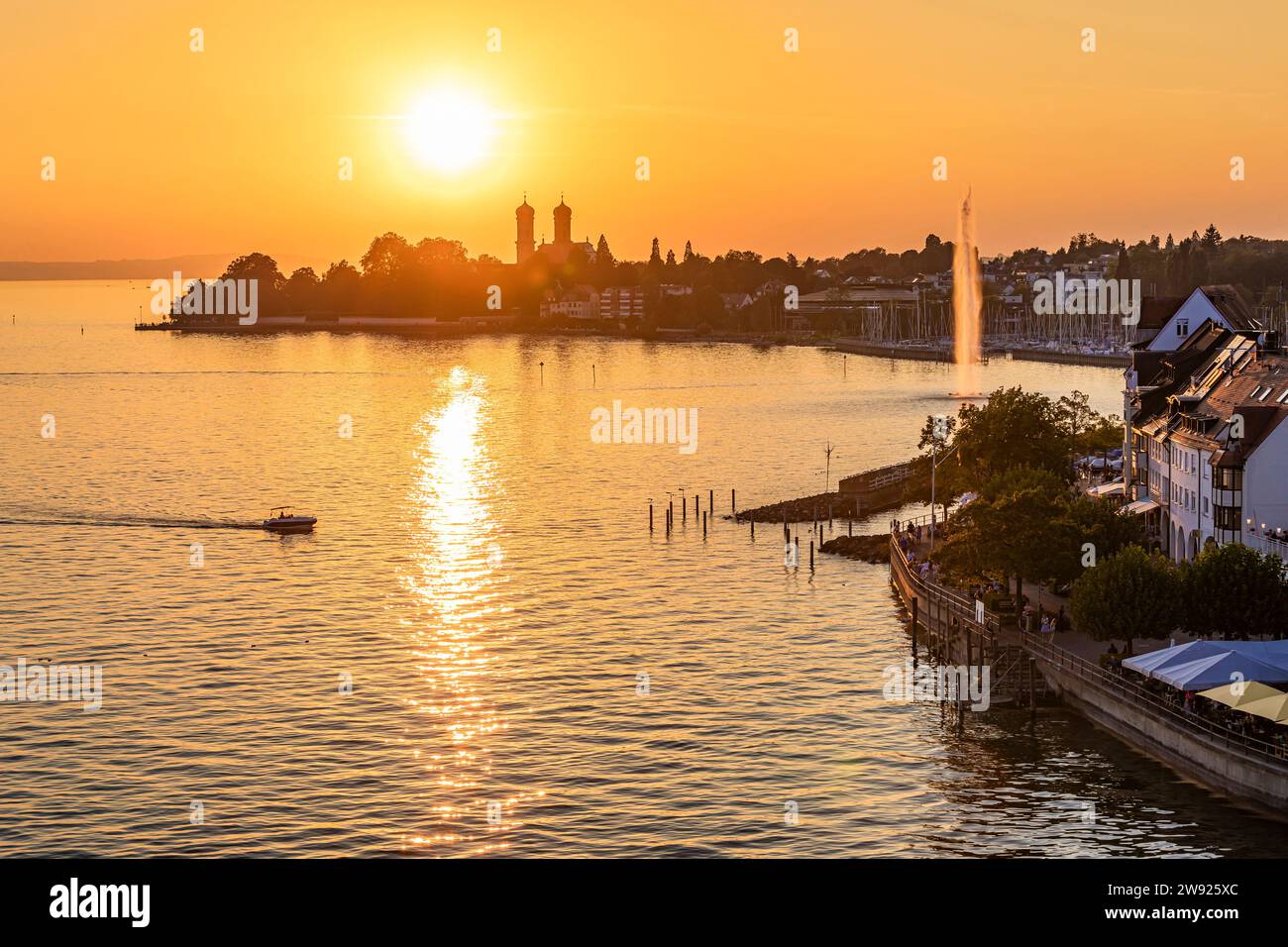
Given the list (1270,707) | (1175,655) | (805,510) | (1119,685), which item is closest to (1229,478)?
(1119,685)

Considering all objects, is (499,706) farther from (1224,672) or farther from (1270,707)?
(1270,707)

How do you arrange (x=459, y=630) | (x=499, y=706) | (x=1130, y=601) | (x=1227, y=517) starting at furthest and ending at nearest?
(x=459, y=630) < (x=1227, y=517) < (x=499, y=706) < (x=1130, y=601)

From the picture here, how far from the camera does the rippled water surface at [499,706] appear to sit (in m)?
37.7

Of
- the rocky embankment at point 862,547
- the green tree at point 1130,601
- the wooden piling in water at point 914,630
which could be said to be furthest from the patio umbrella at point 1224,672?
the rocky embankment at point 862,547

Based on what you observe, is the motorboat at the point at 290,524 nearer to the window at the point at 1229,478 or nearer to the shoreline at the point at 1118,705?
the shoreline at the point at 1118,705

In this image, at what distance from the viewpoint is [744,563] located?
77.1 meters

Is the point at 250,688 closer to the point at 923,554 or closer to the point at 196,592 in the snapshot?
the point at 196,592

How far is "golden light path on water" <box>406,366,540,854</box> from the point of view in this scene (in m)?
39.6

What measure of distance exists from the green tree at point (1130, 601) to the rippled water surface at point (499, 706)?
10.5 ft

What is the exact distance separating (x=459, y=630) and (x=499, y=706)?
1292 cm

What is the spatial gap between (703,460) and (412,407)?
65.1 meters

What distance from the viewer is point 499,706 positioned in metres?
50.1
